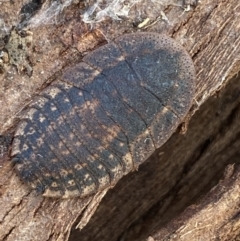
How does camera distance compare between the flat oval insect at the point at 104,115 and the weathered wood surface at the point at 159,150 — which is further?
the weathered wood surface at the point at 159,150

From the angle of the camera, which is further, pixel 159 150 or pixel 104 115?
pixel 159 150

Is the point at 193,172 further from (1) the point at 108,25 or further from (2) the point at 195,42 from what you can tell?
(1) the point at 108,25

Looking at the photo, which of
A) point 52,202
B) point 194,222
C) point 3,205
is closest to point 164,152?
point 194,222

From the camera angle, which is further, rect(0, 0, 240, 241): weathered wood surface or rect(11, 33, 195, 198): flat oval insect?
rect(0, 0, 240, 241): weathered wood surface

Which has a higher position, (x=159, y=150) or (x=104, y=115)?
(x=104, y=115)
